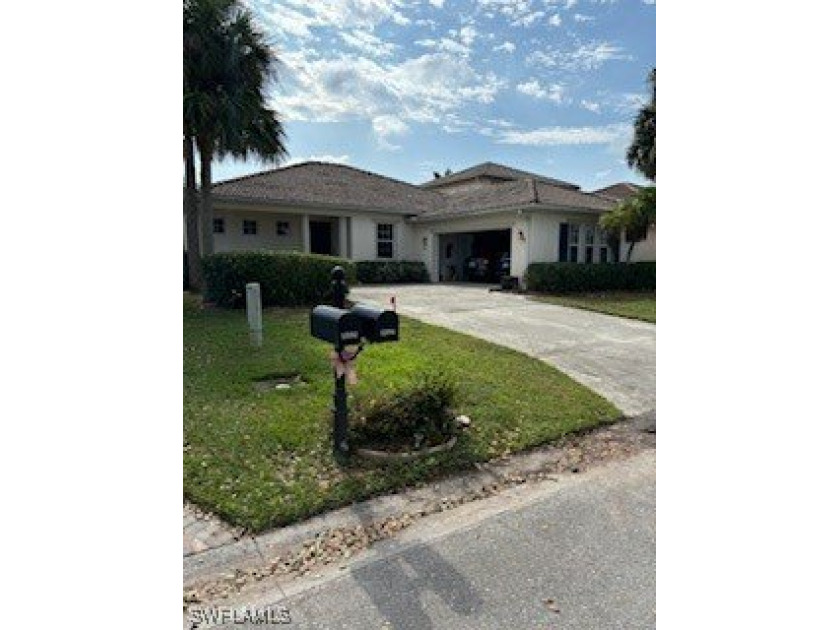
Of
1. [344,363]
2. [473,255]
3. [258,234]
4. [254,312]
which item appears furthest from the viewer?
[473,255]

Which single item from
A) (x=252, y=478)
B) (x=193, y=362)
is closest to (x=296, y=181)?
(x=193, y=362)

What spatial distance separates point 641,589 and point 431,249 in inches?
781

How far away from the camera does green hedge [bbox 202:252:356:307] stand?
35.4ft

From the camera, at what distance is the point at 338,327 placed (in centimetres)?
369

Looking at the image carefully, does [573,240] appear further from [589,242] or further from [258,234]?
[258,234]

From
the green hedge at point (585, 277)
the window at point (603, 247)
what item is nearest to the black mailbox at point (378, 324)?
the green hedge at point (585, 277)

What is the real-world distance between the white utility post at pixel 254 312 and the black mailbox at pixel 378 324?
3948 millimetres

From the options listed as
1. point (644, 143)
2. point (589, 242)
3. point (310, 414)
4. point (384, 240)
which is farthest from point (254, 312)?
point (644, 143)

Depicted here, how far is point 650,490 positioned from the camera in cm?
374

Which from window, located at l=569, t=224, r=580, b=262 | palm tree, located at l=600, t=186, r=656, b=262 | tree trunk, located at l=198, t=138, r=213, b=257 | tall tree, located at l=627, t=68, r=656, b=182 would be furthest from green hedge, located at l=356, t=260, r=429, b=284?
tall tree, located at l=627, t=68, r=656, b=182

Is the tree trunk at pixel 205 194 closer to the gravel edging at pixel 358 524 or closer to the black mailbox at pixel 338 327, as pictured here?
the black mailbox at pixel 338 327

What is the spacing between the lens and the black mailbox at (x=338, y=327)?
3.70 metres

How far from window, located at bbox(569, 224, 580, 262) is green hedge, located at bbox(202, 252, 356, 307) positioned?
10.4 meters

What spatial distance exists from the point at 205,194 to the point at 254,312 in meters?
7.16
